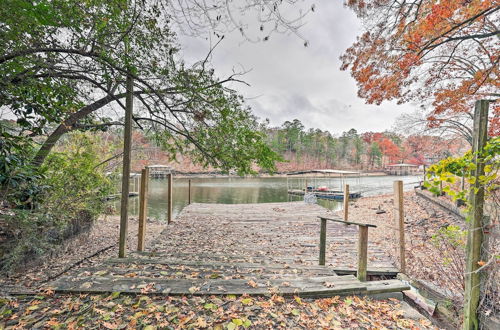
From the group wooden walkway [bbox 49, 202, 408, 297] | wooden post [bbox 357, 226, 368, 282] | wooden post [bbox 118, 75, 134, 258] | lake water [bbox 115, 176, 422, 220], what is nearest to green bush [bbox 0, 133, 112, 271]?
wooden post [bbox 118, 75, 134, 258]

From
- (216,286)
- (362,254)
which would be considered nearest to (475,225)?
(362,254)

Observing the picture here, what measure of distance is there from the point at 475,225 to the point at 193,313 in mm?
2793

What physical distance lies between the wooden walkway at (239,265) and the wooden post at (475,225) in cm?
74

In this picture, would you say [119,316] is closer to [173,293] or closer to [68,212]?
[173,293]

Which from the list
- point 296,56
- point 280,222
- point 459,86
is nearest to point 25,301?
point 280,222

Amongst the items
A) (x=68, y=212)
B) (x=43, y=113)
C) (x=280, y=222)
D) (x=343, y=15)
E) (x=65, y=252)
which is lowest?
(x=65, y=252)

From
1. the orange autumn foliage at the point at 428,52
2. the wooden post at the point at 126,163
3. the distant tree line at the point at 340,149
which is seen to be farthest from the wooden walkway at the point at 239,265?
the distant tree line at the point at 340,149

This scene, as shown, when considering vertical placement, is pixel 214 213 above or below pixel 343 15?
below

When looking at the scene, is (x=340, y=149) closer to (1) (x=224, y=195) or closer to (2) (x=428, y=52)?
(1) (x=224, y=195)

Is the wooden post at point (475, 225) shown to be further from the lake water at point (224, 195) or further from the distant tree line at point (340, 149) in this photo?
the distant tree line at point (340, 149)

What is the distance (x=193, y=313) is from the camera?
1.90 meters

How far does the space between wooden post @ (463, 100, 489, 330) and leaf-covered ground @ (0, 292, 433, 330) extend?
1.39 ft

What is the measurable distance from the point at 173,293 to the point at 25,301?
1.35m

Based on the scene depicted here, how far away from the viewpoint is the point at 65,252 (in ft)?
15.8
